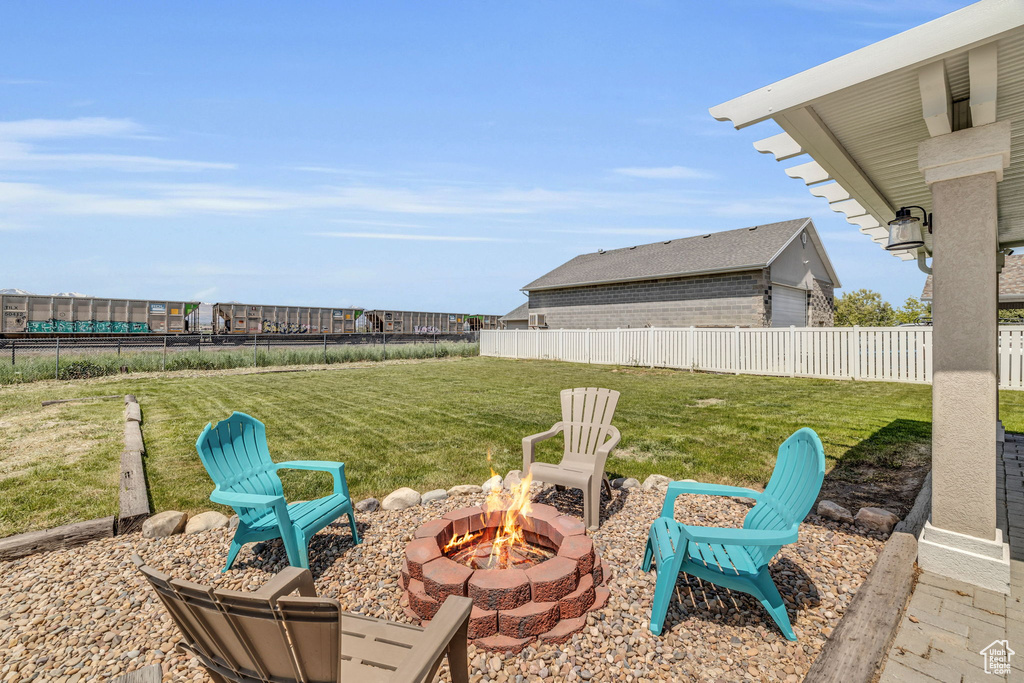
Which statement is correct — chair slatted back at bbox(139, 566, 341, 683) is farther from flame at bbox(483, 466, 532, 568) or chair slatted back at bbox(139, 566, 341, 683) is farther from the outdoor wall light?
the outdoor wall light

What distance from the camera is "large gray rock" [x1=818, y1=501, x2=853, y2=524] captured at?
373 centimetres

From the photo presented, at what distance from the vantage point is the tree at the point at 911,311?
24.3m

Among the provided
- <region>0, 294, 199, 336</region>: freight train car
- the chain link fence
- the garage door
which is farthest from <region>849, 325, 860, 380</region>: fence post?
<region>0, 294, 199, 336</region>: freight train car

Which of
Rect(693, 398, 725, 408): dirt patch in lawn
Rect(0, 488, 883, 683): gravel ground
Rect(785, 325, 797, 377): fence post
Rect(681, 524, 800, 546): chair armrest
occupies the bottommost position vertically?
Rect(0, 488, 883, 683): gravel ground

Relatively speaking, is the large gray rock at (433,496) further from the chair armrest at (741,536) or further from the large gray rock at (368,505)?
the chair armrest at (741,536)

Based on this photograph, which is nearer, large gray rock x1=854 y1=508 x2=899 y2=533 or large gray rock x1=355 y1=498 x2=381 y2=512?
large gray rock x1=854 y1=508 x2=899 y2=533

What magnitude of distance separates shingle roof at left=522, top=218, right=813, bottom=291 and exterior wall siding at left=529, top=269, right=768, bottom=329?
50cm

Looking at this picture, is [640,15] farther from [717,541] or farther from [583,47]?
[717,541]

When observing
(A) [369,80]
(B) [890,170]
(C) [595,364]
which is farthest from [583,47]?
(C) [595,364]

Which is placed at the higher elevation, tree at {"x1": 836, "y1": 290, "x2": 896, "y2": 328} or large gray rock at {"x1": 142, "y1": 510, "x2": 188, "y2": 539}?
tree at {"x1": 836, "y1": 290, "x2": 896, "y2": 328}

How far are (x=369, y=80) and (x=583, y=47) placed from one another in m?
4.32

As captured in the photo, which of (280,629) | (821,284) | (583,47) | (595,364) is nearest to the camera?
(280,629)

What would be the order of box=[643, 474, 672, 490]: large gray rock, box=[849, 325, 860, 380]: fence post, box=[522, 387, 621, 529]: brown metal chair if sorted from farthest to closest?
box=[849, 325, 860, 380]: fence post < box=[643, 474, 672, 490]: large gray rock < box=[522, 387, 621, 529]: brown metal chair

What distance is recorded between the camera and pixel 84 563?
128 inches
